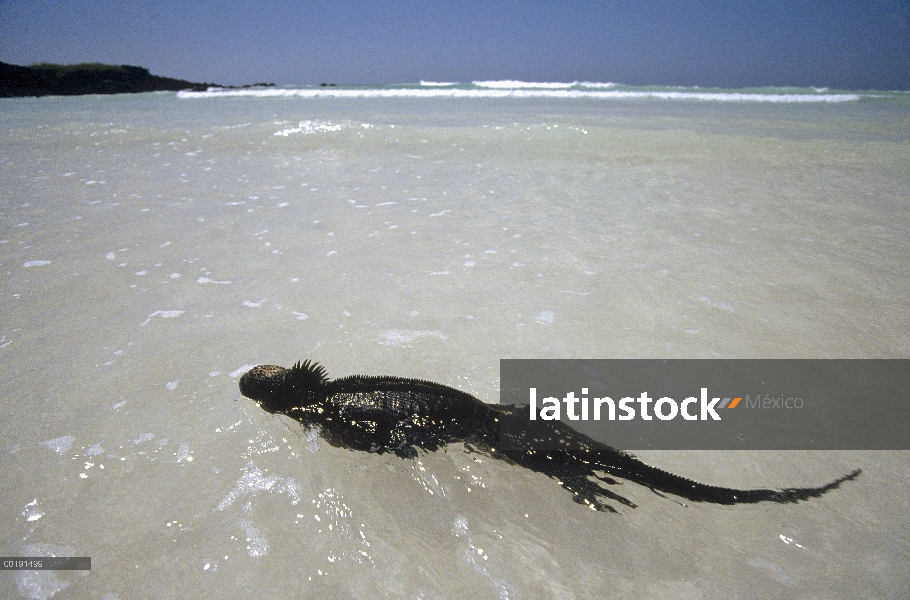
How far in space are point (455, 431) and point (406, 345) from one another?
36.8 inches

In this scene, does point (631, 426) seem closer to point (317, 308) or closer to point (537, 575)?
point (537, 575)

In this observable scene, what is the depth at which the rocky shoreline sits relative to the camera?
2966 cm

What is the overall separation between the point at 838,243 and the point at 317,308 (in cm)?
440

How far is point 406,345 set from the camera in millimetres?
2855

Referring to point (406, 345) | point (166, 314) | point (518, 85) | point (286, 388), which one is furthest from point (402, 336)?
point (518, 85)

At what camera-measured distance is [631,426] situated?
7.63 ft

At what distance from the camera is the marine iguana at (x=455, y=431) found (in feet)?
6.12

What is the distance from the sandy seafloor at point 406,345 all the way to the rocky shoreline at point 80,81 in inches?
1302

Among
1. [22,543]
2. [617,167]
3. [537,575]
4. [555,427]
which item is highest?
[617,167]

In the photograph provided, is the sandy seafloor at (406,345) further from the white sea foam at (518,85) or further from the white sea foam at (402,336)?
the white sea foam at (518,85)

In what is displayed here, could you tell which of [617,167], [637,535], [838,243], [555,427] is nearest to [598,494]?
[637,535]

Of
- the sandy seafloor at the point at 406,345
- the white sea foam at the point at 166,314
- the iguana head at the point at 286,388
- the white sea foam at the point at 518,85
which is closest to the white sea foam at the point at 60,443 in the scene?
the sandy seafloor at the point at 406,345

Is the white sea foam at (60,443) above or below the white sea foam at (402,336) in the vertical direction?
below

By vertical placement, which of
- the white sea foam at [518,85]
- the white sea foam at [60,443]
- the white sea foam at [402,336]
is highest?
the white sea foam at [518,85]
